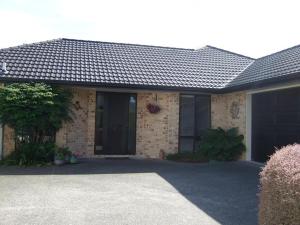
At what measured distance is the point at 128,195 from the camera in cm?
761

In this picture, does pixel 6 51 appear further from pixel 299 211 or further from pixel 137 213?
pixel 299 211

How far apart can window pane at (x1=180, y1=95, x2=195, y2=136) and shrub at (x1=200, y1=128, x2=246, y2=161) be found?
0.91 meters

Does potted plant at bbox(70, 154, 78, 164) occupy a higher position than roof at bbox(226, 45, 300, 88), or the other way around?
roof at bbox(226, 45, 300, 88)

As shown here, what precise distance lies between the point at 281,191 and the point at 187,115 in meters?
10.2

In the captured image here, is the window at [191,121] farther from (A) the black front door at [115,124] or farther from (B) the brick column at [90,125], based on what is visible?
(B) the brick column at [90,125]

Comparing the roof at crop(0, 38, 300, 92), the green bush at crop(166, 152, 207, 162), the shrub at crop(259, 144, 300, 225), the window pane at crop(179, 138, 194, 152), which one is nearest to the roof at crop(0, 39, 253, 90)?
the roof at crop(0, 38, 300, 92)

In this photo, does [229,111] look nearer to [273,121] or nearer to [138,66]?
[273,121]

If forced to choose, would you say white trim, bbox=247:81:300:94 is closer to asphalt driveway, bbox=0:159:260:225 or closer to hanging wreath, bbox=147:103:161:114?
asphalt driveway, bbox=0:159:260:225

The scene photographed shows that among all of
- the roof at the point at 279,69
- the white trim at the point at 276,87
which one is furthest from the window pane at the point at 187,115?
the white trim at the point at 276,87

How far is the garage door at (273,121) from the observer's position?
1055cm

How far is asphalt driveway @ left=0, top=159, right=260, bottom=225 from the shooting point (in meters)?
5.98

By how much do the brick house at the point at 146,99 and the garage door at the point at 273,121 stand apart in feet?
0.11

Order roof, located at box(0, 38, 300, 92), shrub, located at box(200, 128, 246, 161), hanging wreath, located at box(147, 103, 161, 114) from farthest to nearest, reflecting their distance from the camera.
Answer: hanging wreath, located at box(147, 103, 161, 114), shrub, located at box(200, 128, 246, 161), roof, located at box(0, 38, 300, 92)

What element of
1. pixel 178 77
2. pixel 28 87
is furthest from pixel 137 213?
pixel 178 77
